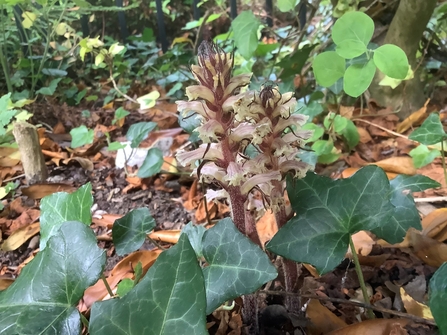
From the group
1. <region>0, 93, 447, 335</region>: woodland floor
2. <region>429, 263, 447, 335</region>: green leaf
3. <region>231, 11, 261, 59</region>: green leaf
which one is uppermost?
<region>231, 11, 261, 59</region>: green leaf

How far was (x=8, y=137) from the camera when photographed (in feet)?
5.88

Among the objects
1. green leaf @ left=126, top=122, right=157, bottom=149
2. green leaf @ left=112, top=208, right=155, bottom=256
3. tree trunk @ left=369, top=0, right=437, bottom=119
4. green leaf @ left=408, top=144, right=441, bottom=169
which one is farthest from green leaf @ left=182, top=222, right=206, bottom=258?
tree trunk @ left=369, top=0, right=437, bottom=119

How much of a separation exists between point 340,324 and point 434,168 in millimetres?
782

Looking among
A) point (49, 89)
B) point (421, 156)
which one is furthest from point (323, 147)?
point (49, 89)

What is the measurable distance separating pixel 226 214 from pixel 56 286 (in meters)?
0.73

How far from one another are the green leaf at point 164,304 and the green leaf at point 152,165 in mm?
786

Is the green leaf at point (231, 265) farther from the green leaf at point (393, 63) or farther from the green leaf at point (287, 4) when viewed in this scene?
the green leaf at point (287, 4)

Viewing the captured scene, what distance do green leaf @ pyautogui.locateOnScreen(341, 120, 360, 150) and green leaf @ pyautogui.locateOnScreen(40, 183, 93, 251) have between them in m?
0.97

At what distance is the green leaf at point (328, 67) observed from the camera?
97cm

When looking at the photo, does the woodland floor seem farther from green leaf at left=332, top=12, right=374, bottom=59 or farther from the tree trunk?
green leaf at left=332, top=12, right=374, bottom=59

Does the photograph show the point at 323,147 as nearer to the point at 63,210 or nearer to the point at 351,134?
the point at 351,134

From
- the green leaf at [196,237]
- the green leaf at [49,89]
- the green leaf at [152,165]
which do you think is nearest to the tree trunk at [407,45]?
the green leaf at [152,165]

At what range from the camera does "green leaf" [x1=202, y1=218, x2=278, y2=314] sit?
0.60 m

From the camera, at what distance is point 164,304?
534 millimetres
